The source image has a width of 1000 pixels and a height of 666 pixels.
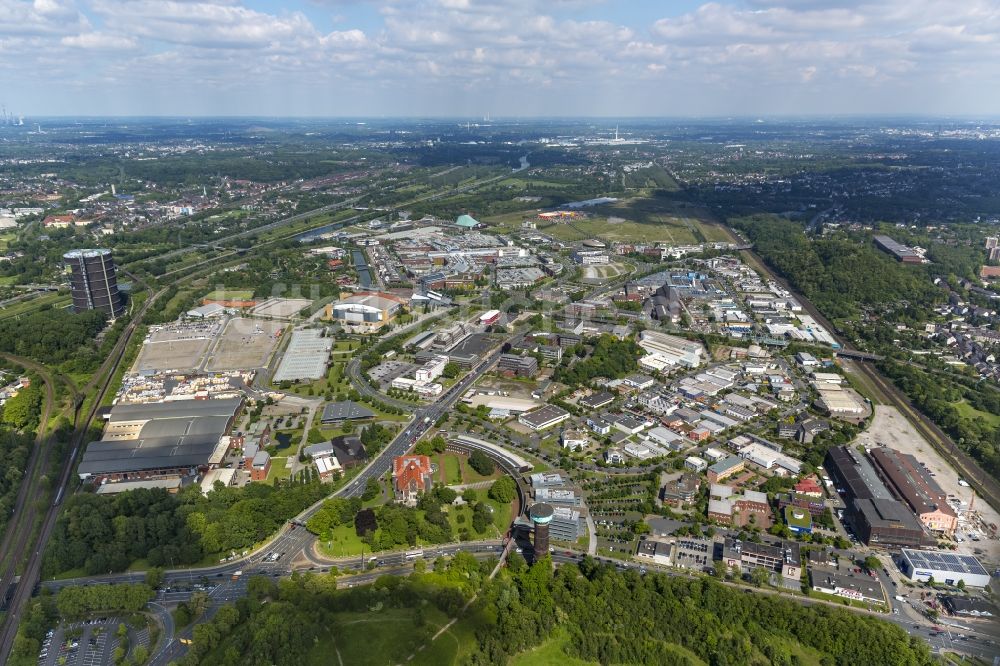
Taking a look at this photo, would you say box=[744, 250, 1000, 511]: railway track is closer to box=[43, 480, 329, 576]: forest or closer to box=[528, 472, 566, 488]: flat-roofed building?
box=[528, 472, 566, 488]: flat-roofed building

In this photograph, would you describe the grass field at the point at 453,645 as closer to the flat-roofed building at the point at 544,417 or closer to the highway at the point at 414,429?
the highway at the point at 414,429

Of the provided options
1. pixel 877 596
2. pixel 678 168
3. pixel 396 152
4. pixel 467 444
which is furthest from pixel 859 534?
pixel 396 152

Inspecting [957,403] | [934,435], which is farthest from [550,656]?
[957,403]

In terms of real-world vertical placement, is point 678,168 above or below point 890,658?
above

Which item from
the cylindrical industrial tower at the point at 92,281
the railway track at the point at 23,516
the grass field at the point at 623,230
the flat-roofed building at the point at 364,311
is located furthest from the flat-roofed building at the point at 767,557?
the grass field at the point at 623,230

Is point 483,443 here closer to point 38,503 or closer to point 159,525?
point 159,525

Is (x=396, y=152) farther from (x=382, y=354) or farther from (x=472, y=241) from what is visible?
(x=382, y=354)

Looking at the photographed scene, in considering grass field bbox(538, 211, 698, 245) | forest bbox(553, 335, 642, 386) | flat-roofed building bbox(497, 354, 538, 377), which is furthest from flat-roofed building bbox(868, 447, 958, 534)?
grass field bbox(538, 211, 698, 245)
